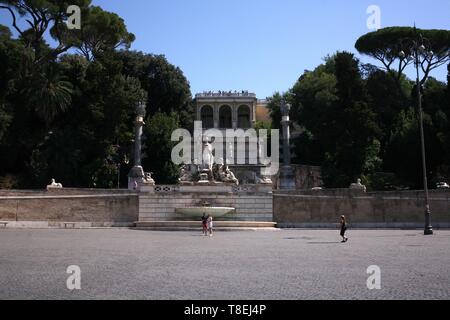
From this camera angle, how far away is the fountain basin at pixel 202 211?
27.2 meters

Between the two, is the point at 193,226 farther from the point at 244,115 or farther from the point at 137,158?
the point at 244,115

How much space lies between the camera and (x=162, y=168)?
44.7 meters

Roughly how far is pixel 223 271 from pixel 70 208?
66.1 feet

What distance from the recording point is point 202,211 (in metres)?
27.2

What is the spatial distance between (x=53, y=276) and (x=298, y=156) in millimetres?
43966

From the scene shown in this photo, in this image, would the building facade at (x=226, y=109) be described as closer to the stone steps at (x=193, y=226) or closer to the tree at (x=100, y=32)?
the tree at (x=100, y=32)

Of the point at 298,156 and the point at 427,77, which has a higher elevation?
the point at 427,77

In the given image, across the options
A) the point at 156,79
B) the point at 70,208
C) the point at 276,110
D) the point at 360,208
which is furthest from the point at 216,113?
the point at 360,208

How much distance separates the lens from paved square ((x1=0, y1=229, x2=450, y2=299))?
8273 mm

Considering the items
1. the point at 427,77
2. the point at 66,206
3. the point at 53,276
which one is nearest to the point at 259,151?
the point at 427,77

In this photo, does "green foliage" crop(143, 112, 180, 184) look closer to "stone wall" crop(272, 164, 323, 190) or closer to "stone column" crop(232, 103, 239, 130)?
"stone wall" crop(272, 164, 323, 190)

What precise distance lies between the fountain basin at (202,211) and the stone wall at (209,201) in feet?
4.43

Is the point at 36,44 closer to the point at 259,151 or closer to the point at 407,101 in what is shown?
the point at 259,151

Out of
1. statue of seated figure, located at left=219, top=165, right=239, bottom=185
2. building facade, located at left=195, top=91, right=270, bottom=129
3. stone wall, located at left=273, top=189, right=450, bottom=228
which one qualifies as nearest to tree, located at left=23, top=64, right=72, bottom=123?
statue of seated figure, located at left=219, top=165, right=239, bottom=185
